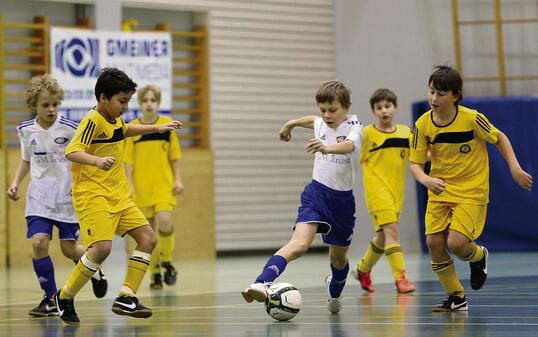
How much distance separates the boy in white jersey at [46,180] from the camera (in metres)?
8.08

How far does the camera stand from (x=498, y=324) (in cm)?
642

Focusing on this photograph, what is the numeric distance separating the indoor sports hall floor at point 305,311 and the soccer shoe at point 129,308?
0.09 meters

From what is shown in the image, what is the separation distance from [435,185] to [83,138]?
8.12 ft

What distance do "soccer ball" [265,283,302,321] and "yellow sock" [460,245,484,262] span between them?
145 cm

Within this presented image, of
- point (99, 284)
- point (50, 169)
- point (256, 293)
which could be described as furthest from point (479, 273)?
point (50, 169)

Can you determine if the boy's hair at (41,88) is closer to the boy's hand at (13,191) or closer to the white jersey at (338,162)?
the boy's hand at (13,191)

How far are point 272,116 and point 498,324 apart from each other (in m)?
10.6

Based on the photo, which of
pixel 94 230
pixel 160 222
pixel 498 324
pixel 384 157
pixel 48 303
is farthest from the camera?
pixel 160 222

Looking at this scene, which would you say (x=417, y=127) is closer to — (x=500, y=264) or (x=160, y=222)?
(x=160, y=222)

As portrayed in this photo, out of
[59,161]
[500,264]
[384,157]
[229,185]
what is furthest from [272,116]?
[59,161]

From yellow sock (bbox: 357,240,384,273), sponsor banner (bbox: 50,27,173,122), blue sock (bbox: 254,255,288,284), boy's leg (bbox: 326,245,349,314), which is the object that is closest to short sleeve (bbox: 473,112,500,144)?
boy's leg (bbox: 326,245,349,314)

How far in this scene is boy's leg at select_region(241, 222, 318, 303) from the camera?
6.64 m

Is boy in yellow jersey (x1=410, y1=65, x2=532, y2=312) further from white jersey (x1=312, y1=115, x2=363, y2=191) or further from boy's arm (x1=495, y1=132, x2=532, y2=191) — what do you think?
white jersey (x1=312, y1=115, x2=363, y2=191)

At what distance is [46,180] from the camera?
8281 mm
